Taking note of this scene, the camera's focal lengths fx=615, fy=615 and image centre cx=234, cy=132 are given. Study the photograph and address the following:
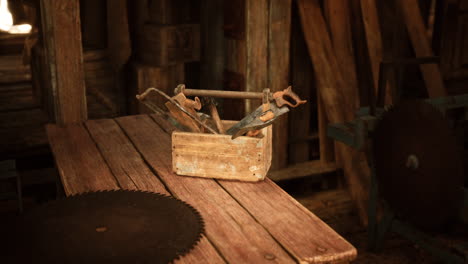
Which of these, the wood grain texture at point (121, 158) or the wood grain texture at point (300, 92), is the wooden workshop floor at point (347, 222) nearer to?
the wood grain texture at point (300, 92)

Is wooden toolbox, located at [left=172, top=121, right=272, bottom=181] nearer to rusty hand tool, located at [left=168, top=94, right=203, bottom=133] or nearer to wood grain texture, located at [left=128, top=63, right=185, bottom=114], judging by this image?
rusty hand tool, located at [left=168, top=94, right=203, bottom=133]

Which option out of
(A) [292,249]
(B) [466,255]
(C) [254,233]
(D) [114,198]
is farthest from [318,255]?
(B) [466,255]

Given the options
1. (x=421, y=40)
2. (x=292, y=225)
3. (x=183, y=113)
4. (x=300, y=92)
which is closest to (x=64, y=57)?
(x=183, y=113)

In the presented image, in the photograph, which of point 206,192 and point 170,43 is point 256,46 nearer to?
point 170,43

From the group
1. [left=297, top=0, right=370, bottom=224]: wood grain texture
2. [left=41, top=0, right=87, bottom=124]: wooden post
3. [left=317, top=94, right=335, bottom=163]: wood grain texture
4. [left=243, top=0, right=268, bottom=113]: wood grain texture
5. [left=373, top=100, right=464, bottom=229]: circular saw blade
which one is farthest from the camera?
[left=317, top=94, right=335, bottom=163]: wood grain texture

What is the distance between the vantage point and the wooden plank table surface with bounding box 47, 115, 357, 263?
2.42 metres

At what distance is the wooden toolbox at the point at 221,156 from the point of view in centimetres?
309

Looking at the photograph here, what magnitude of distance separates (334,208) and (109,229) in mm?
3727

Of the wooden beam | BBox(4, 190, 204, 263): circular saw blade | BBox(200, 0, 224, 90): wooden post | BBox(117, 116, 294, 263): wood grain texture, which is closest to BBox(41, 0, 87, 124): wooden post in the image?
BBox(117, 116, 294, 263): wood grain texture

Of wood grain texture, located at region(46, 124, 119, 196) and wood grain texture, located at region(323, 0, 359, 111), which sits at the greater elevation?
wood grain texture, located at region(323, 0, 359, 111)

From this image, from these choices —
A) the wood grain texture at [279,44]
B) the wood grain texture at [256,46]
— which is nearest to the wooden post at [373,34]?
the wood grain texture at [279,44]

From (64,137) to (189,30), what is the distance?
2354 mm

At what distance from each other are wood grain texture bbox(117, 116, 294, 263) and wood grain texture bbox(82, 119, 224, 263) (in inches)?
1.7

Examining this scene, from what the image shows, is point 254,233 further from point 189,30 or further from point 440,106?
point 189,30
